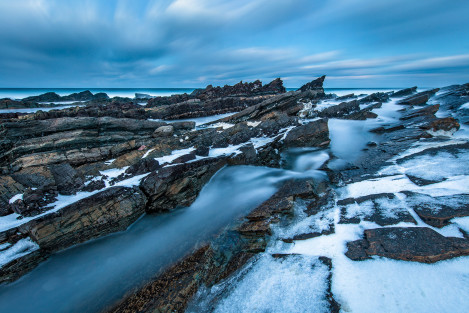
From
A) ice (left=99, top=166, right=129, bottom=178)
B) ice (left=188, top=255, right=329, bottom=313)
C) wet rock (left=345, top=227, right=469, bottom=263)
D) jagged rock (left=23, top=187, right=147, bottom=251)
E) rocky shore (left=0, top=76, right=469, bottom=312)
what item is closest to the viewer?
ice (left=188, top=255, right=329, bottom=313)

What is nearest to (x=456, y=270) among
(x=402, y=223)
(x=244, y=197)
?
(x=402, y=223)

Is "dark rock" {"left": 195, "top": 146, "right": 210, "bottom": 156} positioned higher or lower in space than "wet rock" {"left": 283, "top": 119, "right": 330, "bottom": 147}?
higher

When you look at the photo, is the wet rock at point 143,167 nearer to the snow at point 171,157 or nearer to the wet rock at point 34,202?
the snow at point 171,157

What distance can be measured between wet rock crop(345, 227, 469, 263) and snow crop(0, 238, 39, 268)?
9.03 metres

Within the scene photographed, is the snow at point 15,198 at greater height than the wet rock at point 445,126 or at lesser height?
greater

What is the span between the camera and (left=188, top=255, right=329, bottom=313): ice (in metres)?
3.73

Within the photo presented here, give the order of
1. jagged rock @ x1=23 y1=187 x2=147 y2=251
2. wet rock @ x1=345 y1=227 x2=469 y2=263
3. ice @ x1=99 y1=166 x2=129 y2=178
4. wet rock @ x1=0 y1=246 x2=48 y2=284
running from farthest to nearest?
ice @ x1=99 y1=166 x2=129 y2=178 < jagged rock @ x1=23 y1=187 x2=147 y2=251 < wet rock @ x1=0 y1=246 x2=48 y2=284 < wet rock @ x1=345 y1=227 x2=469 y2=263

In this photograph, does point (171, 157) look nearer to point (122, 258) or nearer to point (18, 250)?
point (122, 258)

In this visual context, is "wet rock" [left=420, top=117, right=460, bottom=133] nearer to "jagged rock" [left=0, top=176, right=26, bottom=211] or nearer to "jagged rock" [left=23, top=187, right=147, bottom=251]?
"jagged rock" [left=23, top=187, right=147, bottom=251]

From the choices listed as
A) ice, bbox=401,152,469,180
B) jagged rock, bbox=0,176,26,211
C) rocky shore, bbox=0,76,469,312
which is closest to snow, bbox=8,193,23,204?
rocky shore, bbox=0,76,469,312

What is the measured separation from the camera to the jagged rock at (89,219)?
586 centimetres

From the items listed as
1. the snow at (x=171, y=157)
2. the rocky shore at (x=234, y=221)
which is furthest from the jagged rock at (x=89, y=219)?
the snow at (x=171, y=157)

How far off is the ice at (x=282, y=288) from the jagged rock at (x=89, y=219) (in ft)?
14.9

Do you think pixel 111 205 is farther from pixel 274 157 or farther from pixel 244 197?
pixel 274 157
